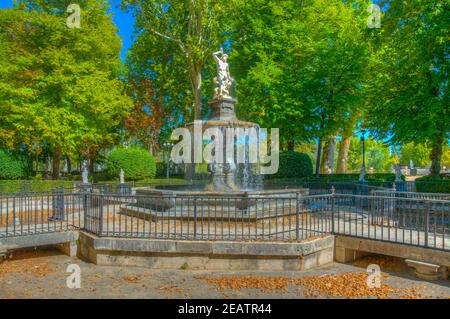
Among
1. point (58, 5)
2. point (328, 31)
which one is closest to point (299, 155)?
point (328, 31)

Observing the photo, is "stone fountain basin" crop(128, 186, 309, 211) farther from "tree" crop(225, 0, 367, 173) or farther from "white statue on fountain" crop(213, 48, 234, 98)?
"tree" crop(225, 0, 367, 173)

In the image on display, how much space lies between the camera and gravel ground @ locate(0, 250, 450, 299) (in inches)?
273

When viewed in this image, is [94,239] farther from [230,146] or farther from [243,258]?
[230,146]

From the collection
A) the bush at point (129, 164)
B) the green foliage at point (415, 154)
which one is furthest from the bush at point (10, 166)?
the green foliage at point (415, 154)

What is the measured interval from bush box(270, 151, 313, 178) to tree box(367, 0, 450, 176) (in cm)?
589

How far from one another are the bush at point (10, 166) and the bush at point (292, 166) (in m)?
20.6

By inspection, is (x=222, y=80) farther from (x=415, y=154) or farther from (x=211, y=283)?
(x=415, y=154)

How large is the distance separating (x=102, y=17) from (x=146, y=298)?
1213 inches

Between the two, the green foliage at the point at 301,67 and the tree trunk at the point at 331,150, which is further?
the tree trunk at the point at 331,150

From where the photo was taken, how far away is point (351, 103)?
26.0 meters

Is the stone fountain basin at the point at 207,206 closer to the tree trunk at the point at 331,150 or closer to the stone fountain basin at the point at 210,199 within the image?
the stone fountain basin at the point at 210,199

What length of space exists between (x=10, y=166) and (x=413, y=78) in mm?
29203

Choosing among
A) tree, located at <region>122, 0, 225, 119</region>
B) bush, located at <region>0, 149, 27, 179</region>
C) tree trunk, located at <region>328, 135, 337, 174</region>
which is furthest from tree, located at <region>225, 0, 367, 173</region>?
bush, located at <region>0, 149, 27, 179</region>

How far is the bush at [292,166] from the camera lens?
85.4ft
